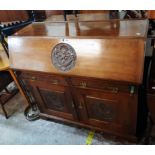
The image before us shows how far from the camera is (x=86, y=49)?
1.33 metres

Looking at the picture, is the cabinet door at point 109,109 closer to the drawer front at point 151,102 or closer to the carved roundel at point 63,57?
the drawer front at point 151,102

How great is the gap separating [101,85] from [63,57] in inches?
15.4

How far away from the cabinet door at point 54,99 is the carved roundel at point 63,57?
233mm

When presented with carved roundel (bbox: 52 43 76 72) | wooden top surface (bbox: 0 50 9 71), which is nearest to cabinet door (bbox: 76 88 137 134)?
carved roundel (bbox: 52 43 76 72)

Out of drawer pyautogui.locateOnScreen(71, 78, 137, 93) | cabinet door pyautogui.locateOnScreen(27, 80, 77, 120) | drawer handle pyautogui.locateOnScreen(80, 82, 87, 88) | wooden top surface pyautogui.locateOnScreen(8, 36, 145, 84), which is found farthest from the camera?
cabinet door pyautogui.locateOnScreen(27, 80, 77, 120)

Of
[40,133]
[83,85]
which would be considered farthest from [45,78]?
[40,133]

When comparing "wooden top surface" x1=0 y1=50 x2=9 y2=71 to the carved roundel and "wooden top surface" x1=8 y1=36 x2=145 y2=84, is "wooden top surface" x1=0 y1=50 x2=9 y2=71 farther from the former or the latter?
the carved roundel

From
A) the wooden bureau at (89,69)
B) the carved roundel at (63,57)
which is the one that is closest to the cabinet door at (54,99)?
the wooden bureau at (89,69)

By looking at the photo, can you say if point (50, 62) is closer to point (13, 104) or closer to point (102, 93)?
point (102, 93)

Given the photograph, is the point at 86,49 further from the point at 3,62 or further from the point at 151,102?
the point at 3,62

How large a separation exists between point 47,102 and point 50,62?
1.92 feet

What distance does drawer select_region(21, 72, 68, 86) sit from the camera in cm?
154

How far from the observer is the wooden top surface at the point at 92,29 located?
51.8 inches
